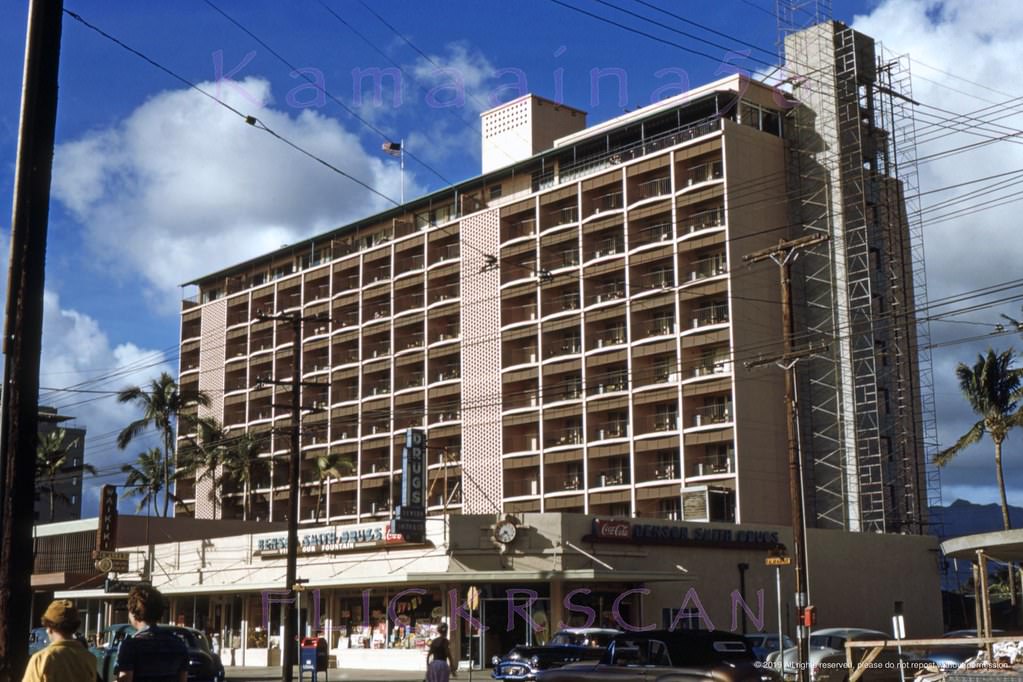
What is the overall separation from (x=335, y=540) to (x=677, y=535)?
13464 millimetres

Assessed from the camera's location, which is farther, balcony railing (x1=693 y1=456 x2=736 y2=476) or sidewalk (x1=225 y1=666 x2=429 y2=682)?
balcony railing (x1=693 y1=456 x2=736 y2=476)

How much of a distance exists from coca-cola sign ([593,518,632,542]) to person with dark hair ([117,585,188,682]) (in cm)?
3146

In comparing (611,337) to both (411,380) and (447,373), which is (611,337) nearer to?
(447,373)

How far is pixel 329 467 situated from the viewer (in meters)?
78.4

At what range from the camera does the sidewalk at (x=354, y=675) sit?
39.6 meters

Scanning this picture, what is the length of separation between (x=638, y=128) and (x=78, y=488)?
12352cm

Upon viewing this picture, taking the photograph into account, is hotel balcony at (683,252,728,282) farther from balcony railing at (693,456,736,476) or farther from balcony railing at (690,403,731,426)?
balcony railing at (693,456,736,476)

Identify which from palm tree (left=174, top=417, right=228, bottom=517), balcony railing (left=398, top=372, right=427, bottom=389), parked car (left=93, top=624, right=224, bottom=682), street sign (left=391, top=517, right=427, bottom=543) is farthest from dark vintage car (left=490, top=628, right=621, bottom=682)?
palm tree (left=174, top=417, right=228, bottom=517)

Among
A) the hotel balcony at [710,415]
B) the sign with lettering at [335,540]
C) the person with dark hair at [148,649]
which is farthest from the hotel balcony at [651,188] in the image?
the person with dark hair at [148,649]

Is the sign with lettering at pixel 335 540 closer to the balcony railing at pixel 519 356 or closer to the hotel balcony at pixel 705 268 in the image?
the balcony railing at pixel 519 356

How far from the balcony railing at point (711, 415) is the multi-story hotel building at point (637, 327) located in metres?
0.12

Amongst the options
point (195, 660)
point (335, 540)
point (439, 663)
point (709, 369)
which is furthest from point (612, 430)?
point (195, 660)

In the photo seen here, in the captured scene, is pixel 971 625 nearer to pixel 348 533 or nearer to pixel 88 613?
pixel 348 533

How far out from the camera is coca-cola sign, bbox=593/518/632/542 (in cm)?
4372
